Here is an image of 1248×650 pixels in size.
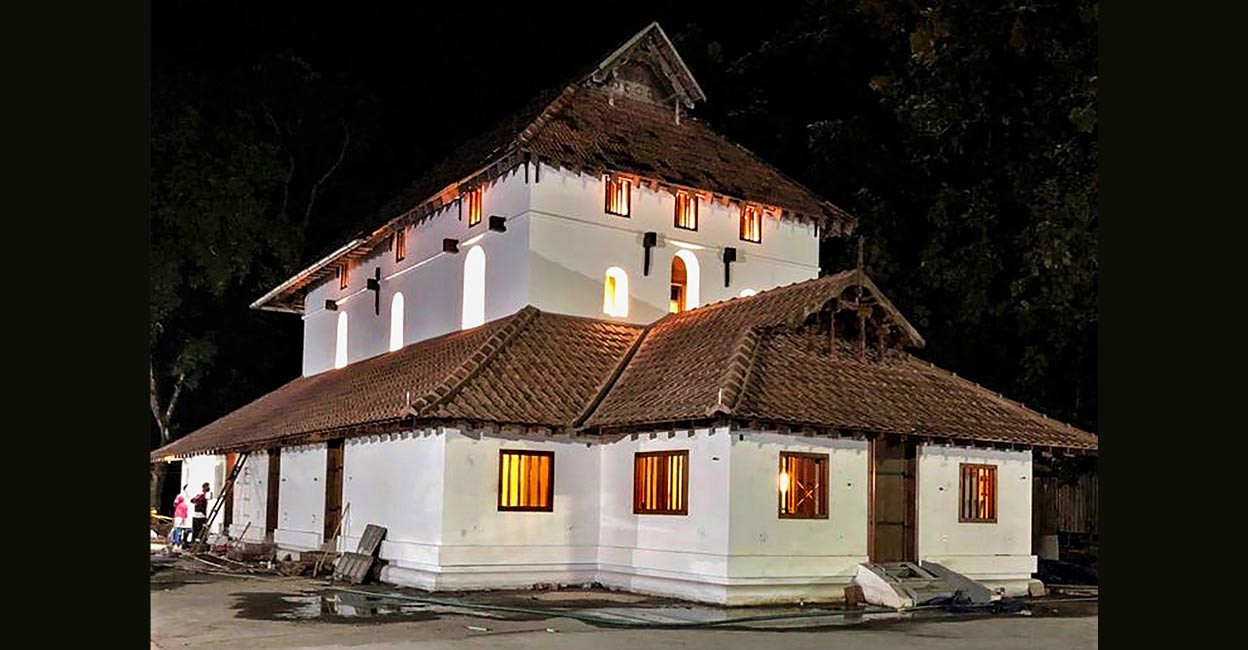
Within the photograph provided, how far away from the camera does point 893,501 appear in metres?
20.6

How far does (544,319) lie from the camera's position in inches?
923

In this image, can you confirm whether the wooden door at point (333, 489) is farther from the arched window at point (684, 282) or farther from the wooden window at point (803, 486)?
the wooden window at point (803, 486)

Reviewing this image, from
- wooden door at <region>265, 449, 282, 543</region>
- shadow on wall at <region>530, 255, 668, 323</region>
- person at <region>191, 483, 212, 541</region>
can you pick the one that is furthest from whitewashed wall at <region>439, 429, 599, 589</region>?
person at <region>191, 483, 212, 541</region>

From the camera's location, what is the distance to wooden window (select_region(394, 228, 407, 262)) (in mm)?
28391

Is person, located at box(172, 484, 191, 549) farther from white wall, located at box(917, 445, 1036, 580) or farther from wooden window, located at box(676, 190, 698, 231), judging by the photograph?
white wall, located at box(917, 445, 1036, 580)

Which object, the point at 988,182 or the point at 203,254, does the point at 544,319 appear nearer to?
the point at 988,182

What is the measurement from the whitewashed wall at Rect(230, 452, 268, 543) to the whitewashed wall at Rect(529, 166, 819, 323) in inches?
373

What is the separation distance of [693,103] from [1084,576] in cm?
1313

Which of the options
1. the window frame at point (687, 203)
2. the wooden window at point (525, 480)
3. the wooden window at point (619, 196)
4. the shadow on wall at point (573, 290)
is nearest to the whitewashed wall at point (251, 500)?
the shadow on wall at point (573, 290)

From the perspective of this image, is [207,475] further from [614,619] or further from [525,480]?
[614,619]

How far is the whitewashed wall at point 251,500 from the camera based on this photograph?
29047 millimetres

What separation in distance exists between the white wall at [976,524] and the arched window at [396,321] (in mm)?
12672

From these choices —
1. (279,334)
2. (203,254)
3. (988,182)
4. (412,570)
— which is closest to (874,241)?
(988,182)

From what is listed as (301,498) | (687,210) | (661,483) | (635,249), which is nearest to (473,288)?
(635,249)
